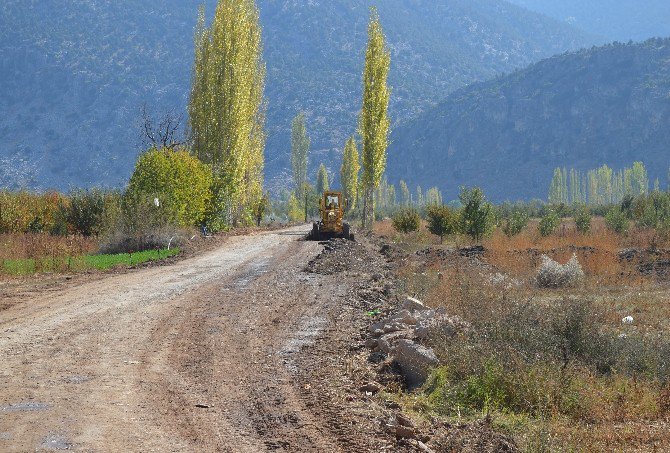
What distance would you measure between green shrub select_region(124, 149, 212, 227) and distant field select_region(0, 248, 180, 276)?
3696 millimetres

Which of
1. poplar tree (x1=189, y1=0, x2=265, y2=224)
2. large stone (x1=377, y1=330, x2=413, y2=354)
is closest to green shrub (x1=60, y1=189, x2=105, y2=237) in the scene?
poplar tree (x1=189, y1=0, x2=265, y2=224)

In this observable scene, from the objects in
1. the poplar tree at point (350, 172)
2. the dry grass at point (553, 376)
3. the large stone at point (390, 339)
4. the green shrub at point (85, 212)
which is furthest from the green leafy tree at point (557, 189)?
the large stone at point (390, 339)

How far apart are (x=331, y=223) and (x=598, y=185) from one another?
10802 cm

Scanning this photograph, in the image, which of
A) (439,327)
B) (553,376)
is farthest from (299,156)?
(553,376)

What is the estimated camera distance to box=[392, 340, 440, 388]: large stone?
9.97 m

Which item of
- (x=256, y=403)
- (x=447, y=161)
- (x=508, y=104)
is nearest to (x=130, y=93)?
(x=447, y=161)

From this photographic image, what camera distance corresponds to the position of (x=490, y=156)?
16600cm

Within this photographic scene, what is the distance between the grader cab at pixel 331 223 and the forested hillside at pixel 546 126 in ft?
387

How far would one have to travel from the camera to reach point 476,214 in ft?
123

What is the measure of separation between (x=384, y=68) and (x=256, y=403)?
139 feet

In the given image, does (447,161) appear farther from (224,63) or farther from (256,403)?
(256,403)

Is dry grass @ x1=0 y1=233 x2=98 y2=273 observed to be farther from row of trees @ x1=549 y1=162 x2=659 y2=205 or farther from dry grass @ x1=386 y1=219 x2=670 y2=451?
row of trees @ x1=549 y1=162 x2=659 y2=205

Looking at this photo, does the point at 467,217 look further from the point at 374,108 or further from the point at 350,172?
the point at 350,172

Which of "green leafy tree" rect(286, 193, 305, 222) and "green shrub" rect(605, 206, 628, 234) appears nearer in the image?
"green shrub" rect(605, 206, 628, 234)
